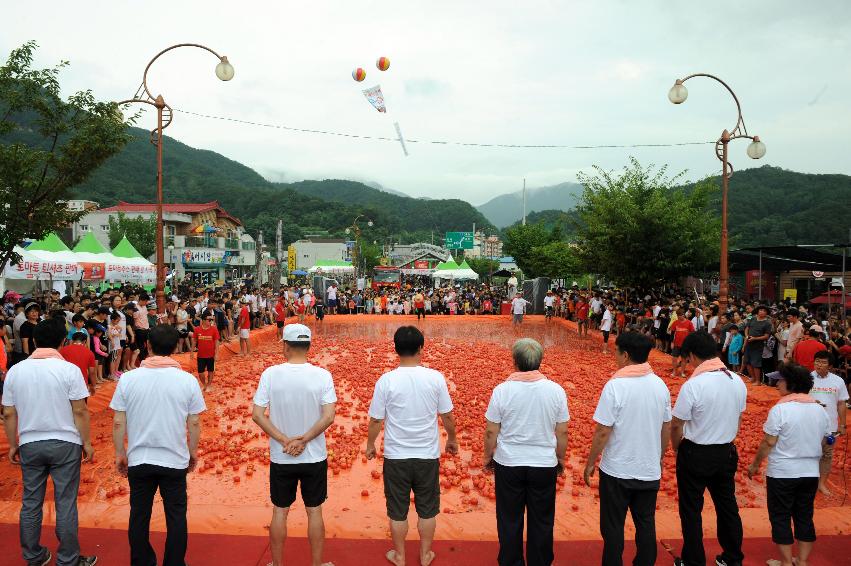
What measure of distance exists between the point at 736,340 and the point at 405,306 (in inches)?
722

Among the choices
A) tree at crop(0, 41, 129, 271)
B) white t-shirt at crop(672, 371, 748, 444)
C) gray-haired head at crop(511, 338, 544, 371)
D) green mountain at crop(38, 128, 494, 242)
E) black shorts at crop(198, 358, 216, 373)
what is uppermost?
green mountain at crop(38, 128, 494, 242)

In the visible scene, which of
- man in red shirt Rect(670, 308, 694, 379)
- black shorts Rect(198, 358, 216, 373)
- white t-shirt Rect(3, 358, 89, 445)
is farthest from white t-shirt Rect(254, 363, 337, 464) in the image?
man in red shirt Rect(670, 308, 694, 379)

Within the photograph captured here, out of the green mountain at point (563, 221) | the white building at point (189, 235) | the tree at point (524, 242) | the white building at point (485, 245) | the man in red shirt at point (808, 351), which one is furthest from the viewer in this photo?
the white building at point (485, 245)

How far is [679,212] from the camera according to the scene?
1972 centimetres

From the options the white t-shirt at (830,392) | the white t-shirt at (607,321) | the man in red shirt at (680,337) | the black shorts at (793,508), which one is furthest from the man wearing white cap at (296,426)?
the white t-shirt at (607,321)

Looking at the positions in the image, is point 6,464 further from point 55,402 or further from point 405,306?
point 405,306

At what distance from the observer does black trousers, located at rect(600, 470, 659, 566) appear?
12.1ft

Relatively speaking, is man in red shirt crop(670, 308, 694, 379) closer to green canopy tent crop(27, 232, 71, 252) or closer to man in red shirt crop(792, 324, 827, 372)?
man in red shirt crop(792, 324, 827, 372)

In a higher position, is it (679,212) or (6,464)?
(679,212)

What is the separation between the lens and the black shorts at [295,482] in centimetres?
372

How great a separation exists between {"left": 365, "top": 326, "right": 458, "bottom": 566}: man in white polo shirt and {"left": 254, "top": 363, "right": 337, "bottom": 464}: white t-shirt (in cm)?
38

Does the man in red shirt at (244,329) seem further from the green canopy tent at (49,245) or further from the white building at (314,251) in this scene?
the white building at (314,251)

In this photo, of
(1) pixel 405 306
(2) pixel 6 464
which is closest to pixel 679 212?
(1) pixel 405 306

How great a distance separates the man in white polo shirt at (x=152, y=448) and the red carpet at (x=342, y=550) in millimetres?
465
